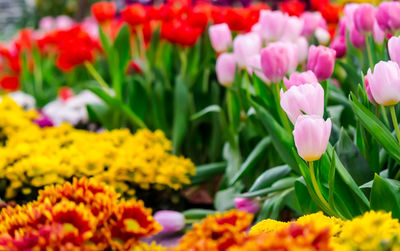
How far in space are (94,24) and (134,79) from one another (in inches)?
87.2

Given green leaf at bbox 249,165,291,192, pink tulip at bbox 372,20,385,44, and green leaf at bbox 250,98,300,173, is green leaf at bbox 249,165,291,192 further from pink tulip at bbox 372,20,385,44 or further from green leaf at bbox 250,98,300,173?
pink tulip at bbox 372,20,385,44

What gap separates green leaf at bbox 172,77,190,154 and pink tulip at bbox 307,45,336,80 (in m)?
1.20

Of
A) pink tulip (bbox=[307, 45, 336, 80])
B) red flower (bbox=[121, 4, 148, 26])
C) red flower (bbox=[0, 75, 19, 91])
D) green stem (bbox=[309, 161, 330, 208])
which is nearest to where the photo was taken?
green stem (bbox=[309, 161, 330, 208])

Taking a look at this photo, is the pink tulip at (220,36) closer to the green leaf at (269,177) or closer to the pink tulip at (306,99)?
the green leaf at (269,177)

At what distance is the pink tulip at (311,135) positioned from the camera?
1.25 metres

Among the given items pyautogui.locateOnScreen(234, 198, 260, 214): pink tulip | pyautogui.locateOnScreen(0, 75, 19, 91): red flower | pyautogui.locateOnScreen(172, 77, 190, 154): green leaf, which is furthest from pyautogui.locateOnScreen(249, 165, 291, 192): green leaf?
pyautogui.locateOnScreen(0, 75, 19, 91): red flower

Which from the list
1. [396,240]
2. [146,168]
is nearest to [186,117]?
[146,168]

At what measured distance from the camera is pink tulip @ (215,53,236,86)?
2.23 meters

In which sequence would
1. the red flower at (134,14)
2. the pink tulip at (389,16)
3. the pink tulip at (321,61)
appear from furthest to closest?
the red flower at (134,14)
the pink tulip at (389,16)
the pink tulip at (321,61)

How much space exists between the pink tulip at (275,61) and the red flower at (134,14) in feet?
4.39

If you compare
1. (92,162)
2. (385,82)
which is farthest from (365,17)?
(92,162)

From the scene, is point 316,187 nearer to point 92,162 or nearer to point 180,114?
point 92,162

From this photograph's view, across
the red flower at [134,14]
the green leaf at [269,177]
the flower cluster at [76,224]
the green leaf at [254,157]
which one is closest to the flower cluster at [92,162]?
the green leaf at [254,157]

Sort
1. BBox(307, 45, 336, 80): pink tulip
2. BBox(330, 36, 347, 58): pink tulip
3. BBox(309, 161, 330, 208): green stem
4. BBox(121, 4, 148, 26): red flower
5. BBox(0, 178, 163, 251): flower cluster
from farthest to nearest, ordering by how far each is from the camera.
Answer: BBox(121, 4, 148, 26): red flower → BBox(330, 36, 347, 58): pink tulip → BBox(307, 45, 336, 80): pink tulip → BBox(309, 161, 330, 208): green stem → BBox(0, 178, 163, 251): flower cluster
